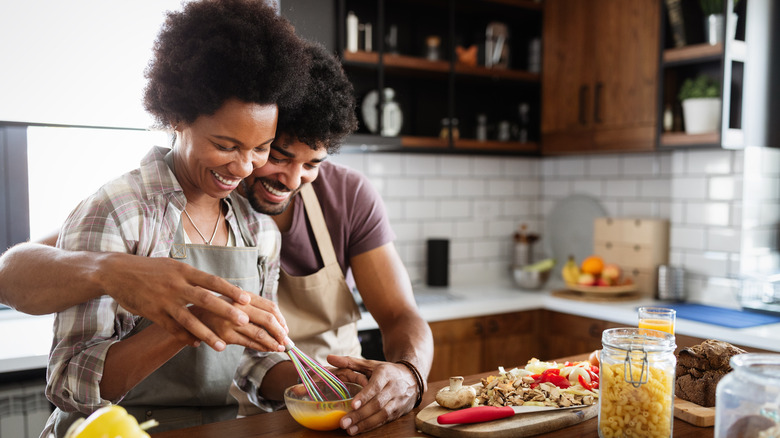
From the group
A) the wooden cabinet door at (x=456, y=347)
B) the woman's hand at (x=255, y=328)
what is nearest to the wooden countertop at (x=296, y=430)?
the woman's hand at (x=255, y=328)

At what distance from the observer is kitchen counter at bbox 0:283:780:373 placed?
2189mm

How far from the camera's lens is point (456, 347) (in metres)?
3.09

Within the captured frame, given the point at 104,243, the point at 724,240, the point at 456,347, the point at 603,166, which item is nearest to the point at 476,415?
the point at 104,243

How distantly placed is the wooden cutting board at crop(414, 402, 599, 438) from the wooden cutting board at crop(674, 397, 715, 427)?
6.6 inches

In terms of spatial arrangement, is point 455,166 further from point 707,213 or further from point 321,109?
point 321,109

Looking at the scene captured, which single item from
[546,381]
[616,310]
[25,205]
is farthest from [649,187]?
[25,205]

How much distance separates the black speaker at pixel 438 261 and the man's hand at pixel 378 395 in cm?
228

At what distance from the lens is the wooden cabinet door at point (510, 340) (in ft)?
10.5

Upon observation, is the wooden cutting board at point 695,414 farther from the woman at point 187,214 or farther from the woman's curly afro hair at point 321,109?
the woman's curly afro hair at point 321,109

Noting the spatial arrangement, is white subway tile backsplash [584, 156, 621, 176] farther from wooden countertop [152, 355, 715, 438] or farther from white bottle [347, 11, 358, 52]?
wooden countertop [152, 355, 715, 438]

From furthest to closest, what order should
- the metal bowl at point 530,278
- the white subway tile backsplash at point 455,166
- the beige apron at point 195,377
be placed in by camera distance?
1. the white subway tile backsplash at point 455,166
2. the metal bowl at point 530,278
3. the beige apron at point 195,377

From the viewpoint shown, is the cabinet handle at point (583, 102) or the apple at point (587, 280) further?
the cabinet handle at point (583, 102)

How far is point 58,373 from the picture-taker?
1241mm

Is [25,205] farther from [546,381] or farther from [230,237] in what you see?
[546,381]
